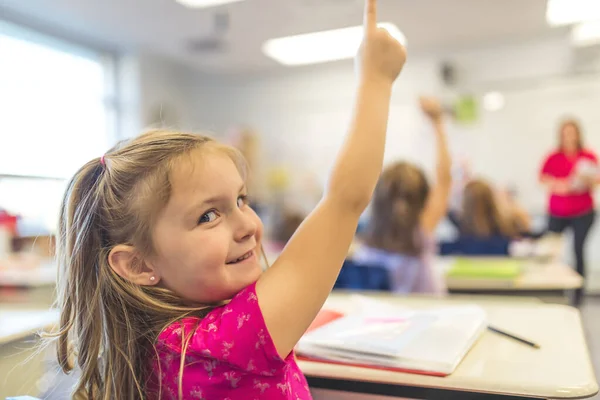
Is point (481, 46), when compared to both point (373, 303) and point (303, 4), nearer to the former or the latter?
point (303, 4)

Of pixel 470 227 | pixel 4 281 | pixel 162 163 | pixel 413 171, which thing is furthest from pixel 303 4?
pixel 162 163

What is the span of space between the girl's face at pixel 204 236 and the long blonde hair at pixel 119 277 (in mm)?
18

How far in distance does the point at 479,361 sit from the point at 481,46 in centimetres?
564

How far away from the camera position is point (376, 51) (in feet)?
2.33

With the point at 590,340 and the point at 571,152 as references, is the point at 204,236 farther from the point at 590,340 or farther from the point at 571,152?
the point at 571,152

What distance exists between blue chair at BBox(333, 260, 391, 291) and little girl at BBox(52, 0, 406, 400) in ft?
4.41

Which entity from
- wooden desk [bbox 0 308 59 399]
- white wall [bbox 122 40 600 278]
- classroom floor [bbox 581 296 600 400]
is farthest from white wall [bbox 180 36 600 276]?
wooden desk [bbox 0 308 59 399]

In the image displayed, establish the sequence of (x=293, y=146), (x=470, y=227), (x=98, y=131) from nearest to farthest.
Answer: (x=470, y=227) → (x=98, y=131) → (x=293, y=146)

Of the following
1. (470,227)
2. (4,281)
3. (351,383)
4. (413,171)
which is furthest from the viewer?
(470,227)

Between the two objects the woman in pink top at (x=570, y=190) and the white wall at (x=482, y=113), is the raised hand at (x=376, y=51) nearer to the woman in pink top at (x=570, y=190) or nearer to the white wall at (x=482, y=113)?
the woman in pink top at (x=570, y=190)

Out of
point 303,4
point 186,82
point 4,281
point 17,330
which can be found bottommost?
point 4,281

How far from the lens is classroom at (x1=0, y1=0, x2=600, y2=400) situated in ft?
2.23

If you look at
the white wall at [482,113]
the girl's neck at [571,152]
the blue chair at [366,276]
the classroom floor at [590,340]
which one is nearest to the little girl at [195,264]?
the classroom floor at [590,340]

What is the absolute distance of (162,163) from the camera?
0.72m
